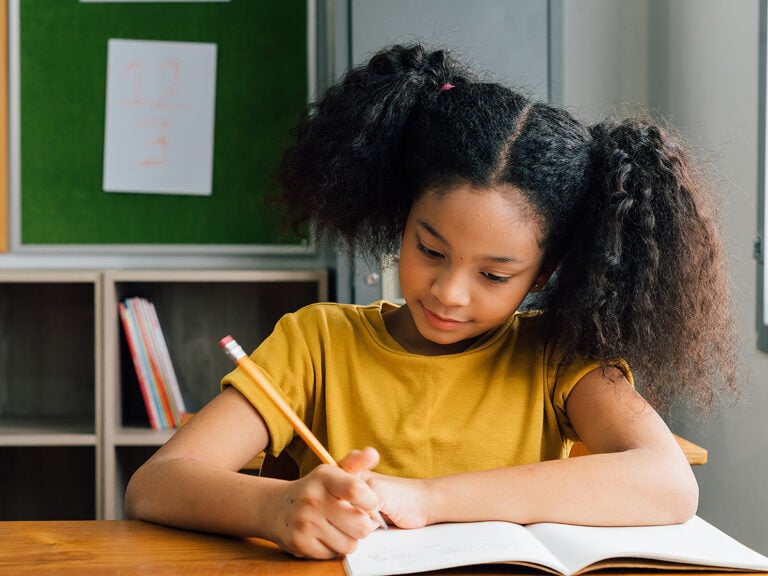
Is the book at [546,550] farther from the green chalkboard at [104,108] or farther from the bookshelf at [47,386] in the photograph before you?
the bookshelf at [47,386]

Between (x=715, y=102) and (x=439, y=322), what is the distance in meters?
1.41

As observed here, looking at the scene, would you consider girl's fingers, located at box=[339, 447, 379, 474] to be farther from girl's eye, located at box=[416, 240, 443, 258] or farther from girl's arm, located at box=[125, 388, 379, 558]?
girl's eye, located at box=[416, 240, 443, 258]

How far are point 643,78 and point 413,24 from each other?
79 cm

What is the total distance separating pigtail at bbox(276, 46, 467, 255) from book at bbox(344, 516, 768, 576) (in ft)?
1.58

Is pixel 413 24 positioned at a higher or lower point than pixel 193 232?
higher

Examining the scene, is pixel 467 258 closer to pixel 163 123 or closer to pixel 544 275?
pixel 544 275

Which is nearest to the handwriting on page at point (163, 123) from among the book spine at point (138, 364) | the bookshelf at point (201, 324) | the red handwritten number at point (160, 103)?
the red handwritten number at point (160, 103)

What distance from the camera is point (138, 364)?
2477mm

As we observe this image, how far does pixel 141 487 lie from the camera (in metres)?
0.97

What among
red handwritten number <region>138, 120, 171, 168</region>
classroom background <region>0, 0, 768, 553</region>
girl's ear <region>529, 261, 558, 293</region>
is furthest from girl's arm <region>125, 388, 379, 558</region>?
red handwritten number <region>138, 120, 171, 168</region>

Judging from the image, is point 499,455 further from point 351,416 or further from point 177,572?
point 177,572

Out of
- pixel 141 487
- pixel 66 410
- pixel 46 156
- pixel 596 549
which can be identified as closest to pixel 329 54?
pixel 46 156

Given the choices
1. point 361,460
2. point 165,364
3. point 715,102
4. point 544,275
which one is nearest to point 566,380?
point 544,275

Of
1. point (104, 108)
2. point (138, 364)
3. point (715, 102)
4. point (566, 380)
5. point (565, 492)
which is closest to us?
point (565, 492)
